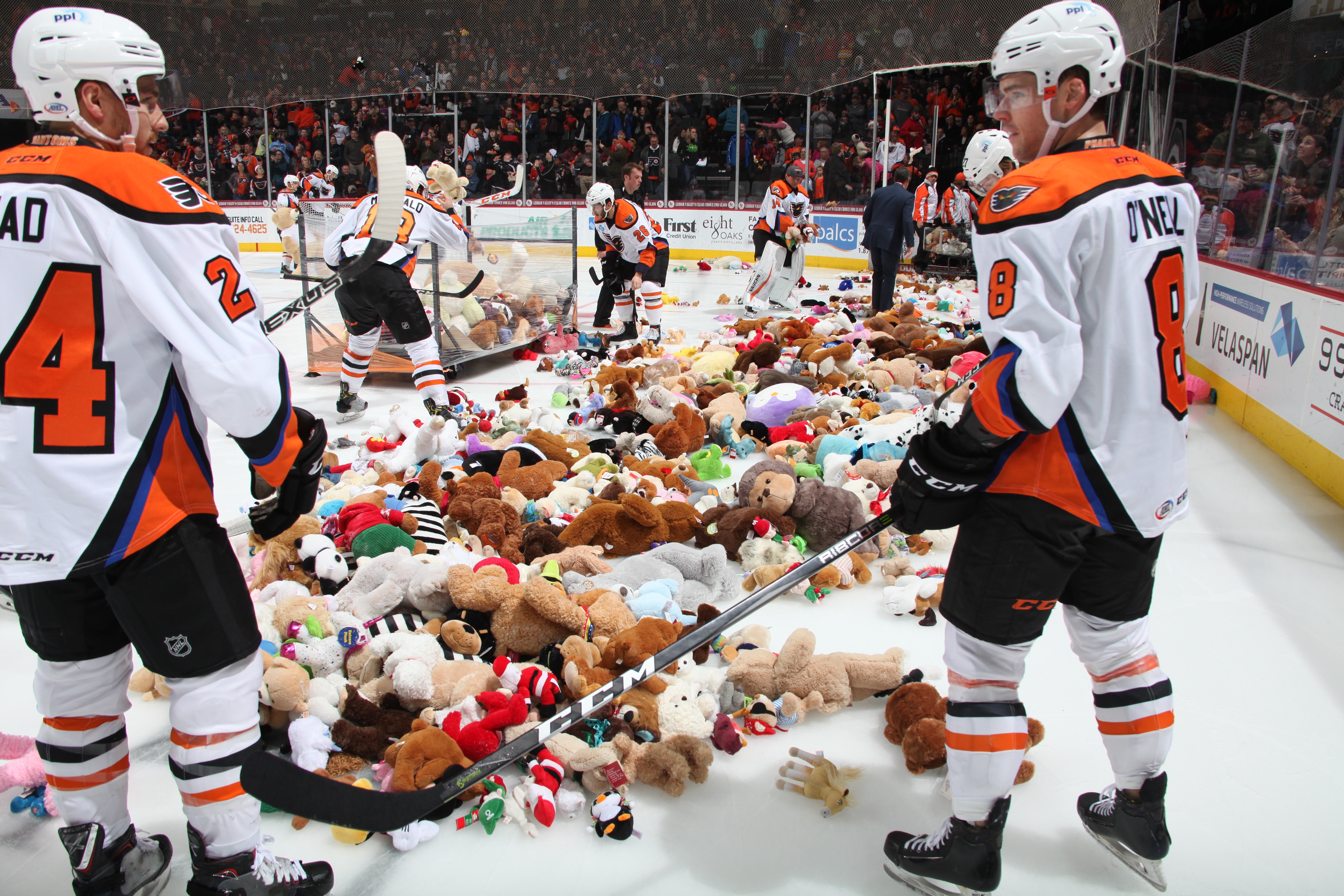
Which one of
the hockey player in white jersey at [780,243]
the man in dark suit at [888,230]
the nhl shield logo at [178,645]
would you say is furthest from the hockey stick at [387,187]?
the hockey player in white jersey at [780,243]

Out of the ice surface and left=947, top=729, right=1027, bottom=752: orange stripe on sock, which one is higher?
left=947, top=729, right=1027, bottom=752: orange stripe on sock

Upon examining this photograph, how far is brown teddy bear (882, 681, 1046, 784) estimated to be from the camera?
2031 mm

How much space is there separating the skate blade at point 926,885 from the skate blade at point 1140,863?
0.31 metres

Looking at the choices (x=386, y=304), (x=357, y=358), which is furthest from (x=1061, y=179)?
(x=357, y=358)

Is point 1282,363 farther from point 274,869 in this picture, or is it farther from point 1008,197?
point 274,869

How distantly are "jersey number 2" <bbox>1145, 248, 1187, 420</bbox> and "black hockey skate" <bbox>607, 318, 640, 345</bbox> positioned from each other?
624cm

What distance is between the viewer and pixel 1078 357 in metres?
1.38

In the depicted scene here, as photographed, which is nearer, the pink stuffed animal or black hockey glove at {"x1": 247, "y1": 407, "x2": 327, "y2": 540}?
black hockey glove at {"x1": 247, "y1": 407, "x2": 327, "y2": 540}

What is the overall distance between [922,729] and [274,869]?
1.41 meters

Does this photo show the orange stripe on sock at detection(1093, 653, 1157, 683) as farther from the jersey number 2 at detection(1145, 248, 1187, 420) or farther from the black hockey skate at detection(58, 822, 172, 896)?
the black hockey skate at detection(58, 822, 172, 896)

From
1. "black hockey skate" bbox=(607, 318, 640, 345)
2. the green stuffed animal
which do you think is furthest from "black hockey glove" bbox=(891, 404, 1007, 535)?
"black hockey skate" bbox=(607, 318, 640, 345)

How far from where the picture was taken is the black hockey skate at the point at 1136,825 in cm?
165

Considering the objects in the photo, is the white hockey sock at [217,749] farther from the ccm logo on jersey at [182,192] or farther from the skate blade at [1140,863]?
the skate blade at [1140,863]

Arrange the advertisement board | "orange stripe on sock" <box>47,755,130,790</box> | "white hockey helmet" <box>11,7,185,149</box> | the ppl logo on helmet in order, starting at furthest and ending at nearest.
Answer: the ppl logo on helmet
the advertisement board
"orange stripe on sock" <box>47,755,130,790</box>
"white hockey helmet" <box>11,7,185,149</box>
